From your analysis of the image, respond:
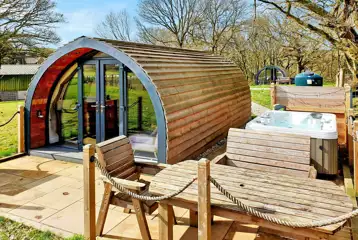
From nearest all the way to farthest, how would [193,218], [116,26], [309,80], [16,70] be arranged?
[193,218], [309,80], [16,70], [116,26]

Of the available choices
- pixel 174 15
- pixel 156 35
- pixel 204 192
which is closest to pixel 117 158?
pixel 204 192

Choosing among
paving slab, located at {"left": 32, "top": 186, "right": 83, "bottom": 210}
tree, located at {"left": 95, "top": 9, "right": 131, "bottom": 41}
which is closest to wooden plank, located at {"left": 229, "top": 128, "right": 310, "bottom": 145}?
paving slab, located at {"left": 32, "top": 186, "right": 83, "bottom": 210}

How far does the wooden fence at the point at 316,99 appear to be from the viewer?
9253 millimetres

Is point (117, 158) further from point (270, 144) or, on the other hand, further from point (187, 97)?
point (187, 97)

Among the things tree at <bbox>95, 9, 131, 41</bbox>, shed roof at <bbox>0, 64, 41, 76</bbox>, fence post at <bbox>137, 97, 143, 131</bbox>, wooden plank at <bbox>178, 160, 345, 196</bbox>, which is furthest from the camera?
tree at <bbox>95, 9, 131, 41</bbox>

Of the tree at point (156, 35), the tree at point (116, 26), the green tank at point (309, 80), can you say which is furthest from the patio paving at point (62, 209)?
the tree at point (116, 26)

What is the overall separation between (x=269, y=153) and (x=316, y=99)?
6070mm

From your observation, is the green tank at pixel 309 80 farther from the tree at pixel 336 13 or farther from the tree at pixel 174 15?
the tree at pixel 174 15

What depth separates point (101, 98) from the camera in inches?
259

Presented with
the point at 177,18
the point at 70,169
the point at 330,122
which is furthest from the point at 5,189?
the point at 177,18

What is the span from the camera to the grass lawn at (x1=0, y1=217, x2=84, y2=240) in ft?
11.8

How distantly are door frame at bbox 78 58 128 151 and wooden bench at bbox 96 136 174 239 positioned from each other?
7.76 feet

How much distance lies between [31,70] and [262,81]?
77.6 ft

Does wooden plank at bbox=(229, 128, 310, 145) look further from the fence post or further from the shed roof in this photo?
the shed roof
